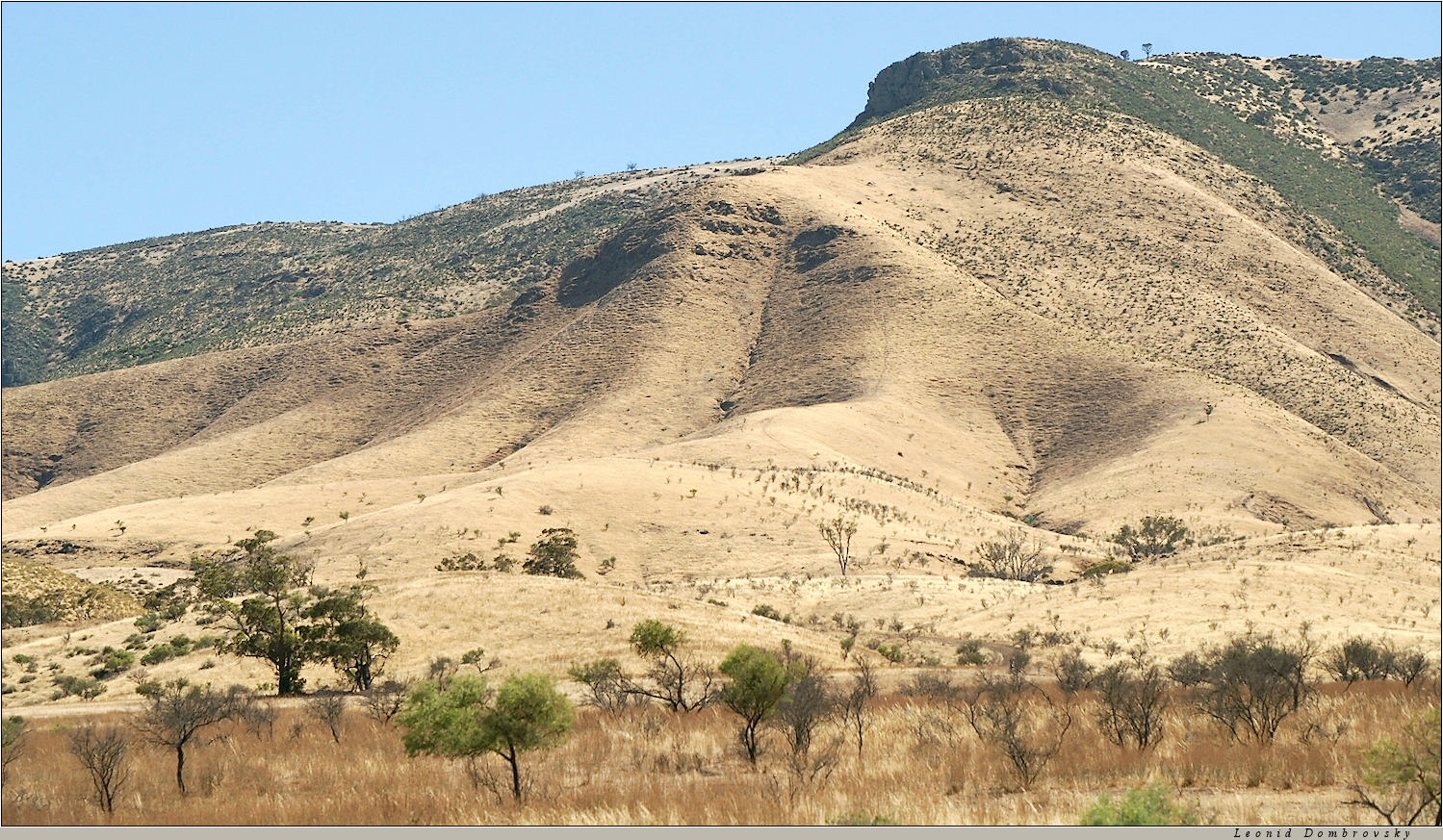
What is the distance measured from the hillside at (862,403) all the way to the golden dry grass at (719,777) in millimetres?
10590

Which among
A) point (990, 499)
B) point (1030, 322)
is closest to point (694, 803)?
point (990, 499)

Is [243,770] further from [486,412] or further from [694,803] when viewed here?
[486,412]

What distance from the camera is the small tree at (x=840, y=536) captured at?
57.7 m

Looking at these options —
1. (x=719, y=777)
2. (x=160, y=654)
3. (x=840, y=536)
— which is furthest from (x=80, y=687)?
(x=840, y=536)

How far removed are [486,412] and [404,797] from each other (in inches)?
3189

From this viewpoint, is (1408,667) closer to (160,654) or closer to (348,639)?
(348,639)

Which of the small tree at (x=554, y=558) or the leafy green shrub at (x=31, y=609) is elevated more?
the leafy green shrub at (x=31, y=609)

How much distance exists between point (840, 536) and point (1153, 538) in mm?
15828

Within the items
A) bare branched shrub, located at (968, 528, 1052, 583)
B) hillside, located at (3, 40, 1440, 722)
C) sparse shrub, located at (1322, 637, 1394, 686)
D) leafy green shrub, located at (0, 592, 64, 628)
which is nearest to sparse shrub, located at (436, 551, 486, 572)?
hillside, located at (3, 40, 1440, 722)

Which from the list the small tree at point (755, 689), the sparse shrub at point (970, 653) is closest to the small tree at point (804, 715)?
the small tree at point (755, 689)

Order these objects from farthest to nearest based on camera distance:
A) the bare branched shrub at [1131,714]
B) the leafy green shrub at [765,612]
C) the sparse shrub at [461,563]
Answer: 1. the sparse shrub at [461,563]
2. the leafy green shrub at [765,612]
3. the bare branched shrub at [1131,714]

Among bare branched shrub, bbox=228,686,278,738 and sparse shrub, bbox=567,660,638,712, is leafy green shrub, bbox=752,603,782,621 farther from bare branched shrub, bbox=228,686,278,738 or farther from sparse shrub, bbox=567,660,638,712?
bare branched shrub, bbox=228,686,278,738

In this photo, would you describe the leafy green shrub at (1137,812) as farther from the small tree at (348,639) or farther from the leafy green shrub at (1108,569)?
the leafy green shrub at (1108,569)

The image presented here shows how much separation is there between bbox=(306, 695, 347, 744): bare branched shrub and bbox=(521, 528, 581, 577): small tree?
74.3 ft
